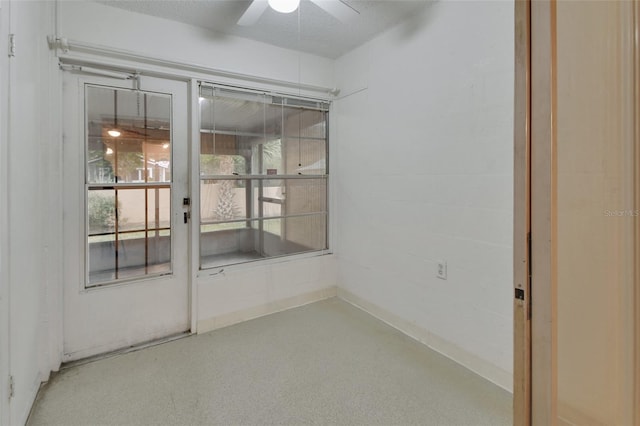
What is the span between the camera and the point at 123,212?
254 cm

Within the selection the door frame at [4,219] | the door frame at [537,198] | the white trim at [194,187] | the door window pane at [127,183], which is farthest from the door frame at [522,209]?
the door window pane at [127,183]

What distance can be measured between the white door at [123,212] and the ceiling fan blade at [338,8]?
4.56ft

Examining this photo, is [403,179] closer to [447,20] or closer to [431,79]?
[431,79]

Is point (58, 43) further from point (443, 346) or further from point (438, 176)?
point (443, 346)

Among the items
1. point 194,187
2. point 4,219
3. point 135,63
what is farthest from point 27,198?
point 135,63

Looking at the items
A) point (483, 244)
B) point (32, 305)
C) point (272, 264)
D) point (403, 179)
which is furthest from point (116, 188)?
point (483, 244)

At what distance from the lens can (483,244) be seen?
2.16 m

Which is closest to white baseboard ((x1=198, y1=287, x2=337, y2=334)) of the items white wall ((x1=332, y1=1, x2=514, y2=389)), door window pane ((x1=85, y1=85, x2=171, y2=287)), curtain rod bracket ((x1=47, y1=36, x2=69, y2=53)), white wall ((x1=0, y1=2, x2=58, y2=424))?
white wall ((x1=332, y1=1, x2=514, y2=389))

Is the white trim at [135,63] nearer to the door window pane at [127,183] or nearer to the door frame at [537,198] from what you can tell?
the door window pane at [127,183]

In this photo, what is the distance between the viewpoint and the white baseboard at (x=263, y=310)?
282cm

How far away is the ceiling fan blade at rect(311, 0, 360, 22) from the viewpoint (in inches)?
76.3

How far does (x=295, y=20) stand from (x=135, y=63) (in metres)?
1.29

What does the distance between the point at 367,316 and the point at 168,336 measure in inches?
69.3

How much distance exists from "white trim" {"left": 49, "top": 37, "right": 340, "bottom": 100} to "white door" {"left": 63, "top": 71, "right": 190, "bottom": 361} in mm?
94
